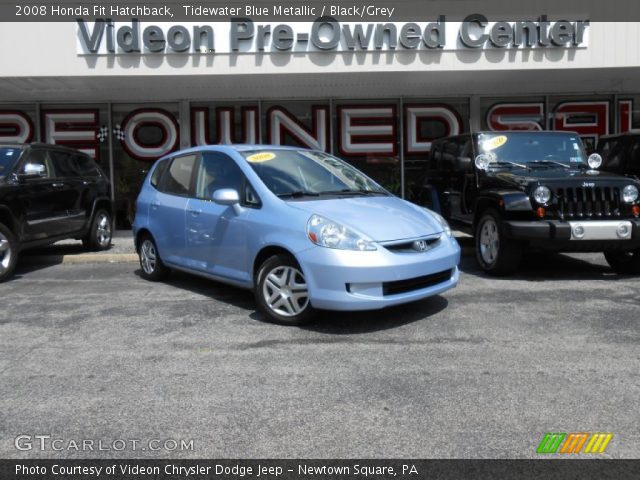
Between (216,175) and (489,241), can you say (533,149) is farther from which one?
(216,175)

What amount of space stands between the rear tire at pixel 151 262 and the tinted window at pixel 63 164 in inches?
104

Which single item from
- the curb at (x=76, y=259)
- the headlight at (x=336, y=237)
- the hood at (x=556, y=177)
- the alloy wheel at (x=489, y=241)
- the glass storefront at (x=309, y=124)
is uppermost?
the glass storefront at (x=309, y=124)

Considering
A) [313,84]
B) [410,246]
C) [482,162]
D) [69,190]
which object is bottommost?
[410,246]

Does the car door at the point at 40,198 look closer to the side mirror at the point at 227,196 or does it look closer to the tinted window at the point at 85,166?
the tinted window at the point at 85,166

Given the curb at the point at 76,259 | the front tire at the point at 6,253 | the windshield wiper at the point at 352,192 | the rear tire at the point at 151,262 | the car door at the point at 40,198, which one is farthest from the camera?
the curb at the point at 76,259

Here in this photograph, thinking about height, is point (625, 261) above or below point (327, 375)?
above

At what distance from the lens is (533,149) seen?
315 inches

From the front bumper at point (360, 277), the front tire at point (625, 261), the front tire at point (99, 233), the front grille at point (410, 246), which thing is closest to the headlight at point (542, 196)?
the front tire at point (625, 261)

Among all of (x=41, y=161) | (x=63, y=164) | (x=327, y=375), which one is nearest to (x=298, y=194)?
(x=327, y=375)

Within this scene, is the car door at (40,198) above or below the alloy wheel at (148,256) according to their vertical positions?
above

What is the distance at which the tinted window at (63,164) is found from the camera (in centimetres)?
894

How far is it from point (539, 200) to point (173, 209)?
427cm

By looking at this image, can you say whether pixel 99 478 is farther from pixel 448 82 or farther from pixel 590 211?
pixel 448 82

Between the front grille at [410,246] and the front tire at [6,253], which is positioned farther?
the front tire at [6,253]
